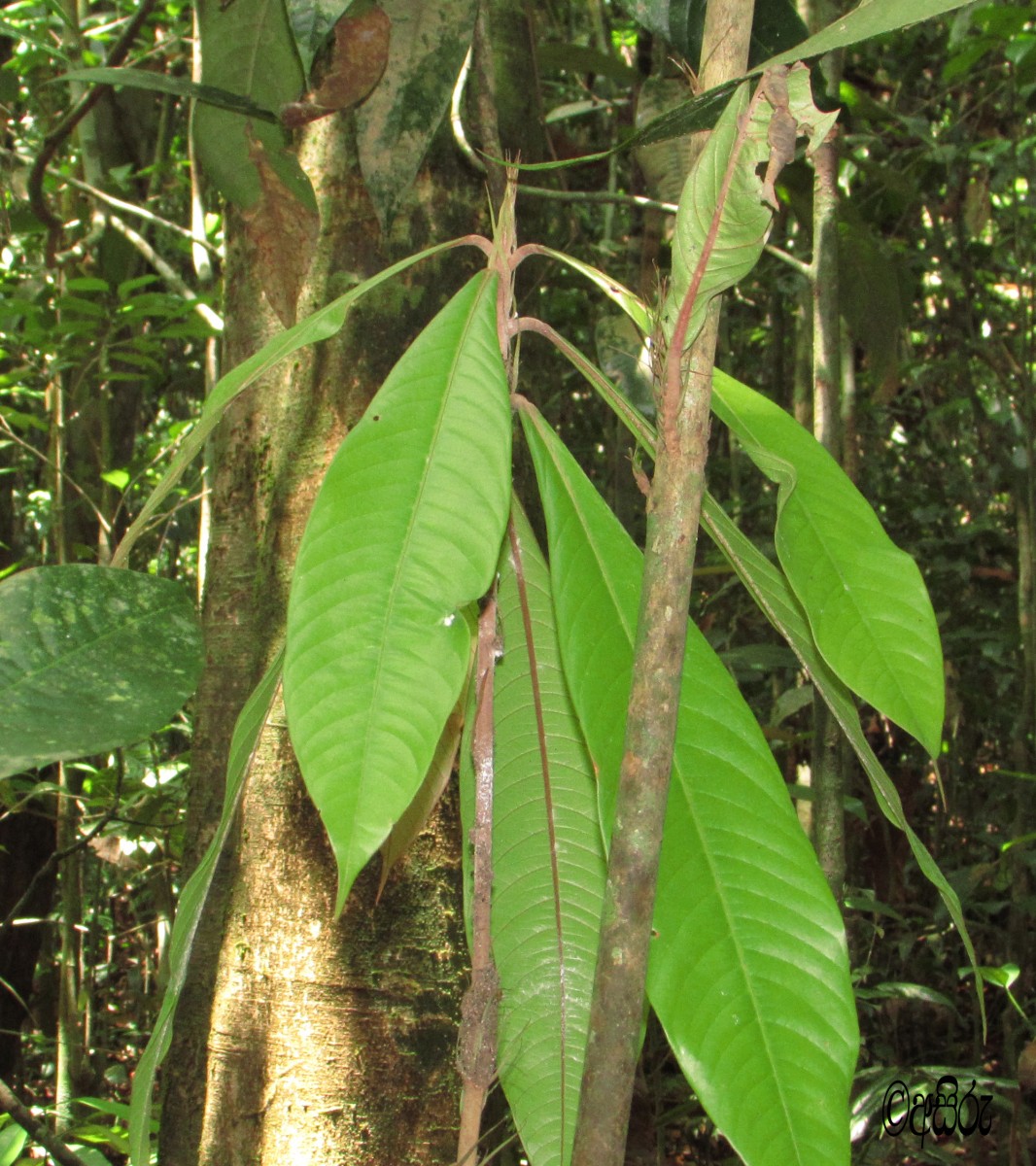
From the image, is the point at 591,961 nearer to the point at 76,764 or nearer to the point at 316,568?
the point at 316,568

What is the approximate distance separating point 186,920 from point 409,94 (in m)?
0.64

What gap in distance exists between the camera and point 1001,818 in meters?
2.88

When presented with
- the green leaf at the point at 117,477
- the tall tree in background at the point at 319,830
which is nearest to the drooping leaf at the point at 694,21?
the tall tree in background at the point at 319,830

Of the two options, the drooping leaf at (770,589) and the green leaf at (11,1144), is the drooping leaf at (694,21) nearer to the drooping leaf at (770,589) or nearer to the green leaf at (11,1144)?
the drooping leaf at (770,589)

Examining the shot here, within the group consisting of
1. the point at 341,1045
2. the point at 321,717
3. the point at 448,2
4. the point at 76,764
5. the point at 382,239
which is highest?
the point at 448,2

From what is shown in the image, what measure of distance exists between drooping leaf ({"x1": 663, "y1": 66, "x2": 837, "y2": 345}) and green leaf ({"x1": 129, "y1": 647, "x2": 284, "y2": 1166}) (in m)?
0.31

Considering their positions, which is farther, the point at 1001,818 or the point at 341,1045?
the point at 1001,818

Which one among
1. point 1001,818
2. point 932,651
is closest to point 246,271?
point 932,651

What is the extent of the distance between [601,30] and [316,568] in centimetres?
247

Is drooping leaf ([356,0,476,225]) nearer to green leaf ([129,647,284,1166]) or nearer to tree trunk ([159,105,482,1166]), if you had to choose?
tree trunk ([159,105,482,1166])

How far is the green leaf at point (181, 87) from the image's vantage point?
83 centimetres

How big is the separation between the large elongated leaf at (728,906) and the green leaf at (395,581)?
0.34 ft

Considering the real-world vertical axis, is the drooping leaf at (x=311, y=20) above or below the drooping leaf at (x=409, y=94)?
below

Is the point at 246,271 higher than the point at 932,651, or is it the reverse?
the point at 246,271
